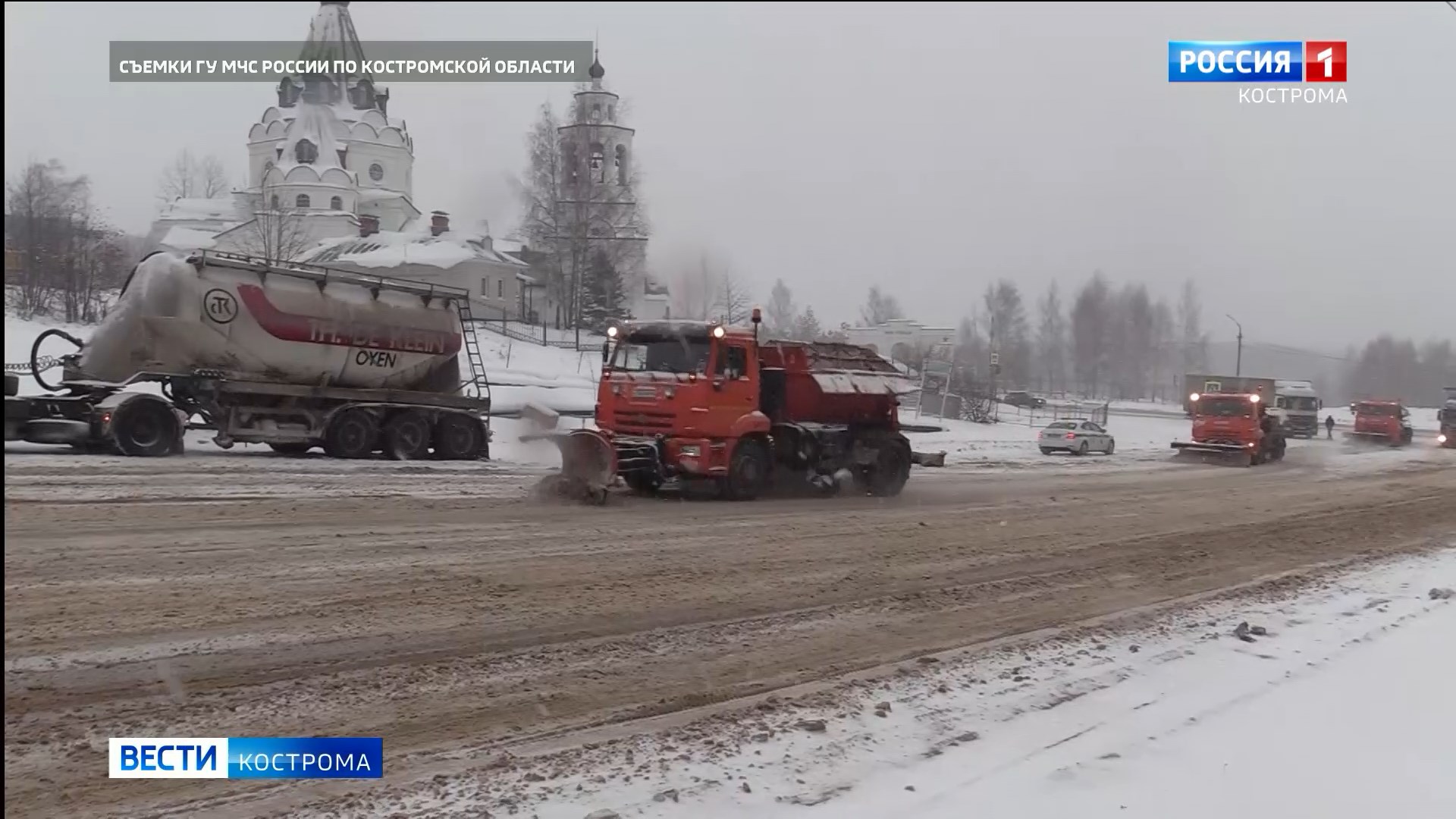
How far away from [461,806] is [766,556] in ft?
21.7

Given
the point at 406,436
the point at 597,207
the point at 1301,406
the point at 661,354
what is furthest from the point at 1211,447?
the point at 597,207

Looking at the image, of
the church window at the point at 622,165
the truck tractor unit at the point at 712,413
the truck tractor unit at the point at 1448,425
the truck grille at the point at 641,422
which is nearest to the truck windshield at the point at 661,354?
the truck tractor unit at the point at 712,413

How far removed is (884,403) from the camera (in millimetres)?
18578

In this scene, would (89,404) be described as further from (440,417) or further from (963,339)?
(963,339)

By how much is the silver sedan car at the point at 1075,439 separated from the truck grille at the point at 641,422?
2265 cm

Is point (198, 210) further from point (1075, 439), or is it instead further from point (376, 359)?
point (1075, 439)

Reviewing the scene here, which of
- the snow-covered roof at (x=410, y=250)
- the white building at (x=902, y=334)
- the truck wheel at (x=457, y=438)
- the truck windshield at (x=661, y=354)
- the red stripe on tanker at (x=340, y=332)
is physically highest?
the snow-covered roof at (x=410, y=250)

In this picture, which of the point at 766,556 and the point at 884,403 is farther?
the point at 884,403

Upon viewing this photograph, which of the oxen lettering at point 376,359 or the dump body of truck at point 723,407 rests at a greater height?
the oxen lettering at point 376,359

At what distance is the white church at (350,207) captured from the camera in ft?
209

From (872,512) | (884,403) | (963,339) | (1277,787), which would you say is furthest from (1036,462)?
(963,339)

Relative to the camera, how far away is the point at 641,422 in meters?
15.3

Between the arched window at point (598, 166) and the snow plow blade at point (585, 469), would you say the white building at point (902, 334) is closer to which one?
the arched window at point (598, 166)

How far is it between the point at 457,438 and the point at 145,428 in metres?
5.57
